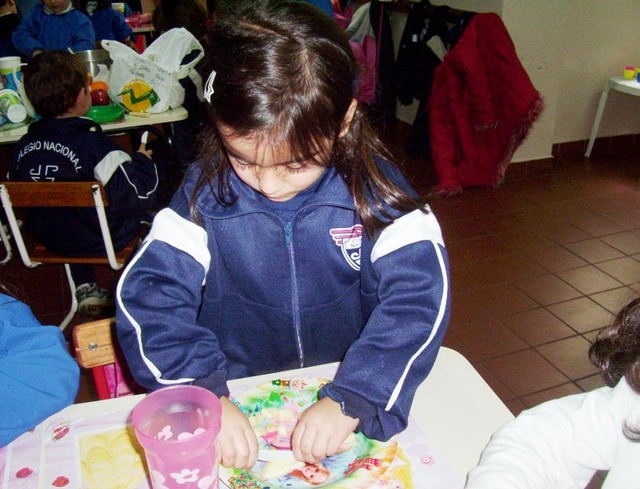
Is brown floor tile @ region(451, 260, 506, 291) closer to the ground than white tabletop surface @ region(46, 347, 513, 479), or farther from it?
closer to the ground

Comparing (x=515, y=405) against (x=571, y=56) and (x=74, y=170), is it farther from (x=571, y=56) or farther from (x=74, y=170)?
(x=571, y=56)

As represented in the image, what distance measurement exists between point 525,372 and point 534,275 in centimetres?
66

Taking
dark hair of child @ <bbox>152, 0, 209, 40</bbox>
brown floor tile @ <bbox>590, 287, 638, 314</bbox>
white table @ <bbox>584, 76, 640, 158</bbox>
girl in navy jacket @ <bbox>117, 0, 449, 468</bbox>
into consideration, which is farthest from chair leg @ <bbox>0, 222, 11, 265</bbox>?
white table @ <bbox>584, 76, 640, 158</bbox>

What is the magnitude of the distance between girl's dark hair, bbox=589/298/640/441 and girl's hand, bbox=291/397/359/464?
14.3 inches

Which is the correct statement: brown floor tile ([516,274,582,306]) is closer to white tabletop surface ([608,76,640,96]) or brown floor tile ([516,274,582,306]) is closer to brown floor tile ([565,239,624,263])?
brown floor tile ([565,239,624,263])

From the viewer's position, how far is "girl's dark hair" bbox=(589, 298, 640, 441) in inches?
30.2

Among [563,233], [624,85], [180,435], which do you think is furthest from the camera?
[624,85]

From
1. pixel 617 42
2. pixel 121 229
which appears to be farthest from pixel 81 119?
pixel 617 42

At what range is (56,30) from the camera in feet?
11.5

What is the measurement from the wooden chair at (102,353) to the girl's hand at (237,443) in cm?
32

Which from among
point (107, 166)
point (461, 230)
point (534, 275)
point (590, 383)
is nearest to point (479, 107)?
point (461, 230)

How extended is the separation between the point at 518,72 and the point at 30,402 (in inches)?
113

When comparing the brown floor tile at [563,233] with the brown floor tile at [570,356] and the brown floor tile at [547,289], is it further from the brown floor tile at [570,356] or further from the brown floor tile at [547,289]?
the brown floor tile at [570,356]

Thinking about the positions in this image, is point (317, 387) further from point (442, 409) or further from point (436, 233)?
point (436, 233)
